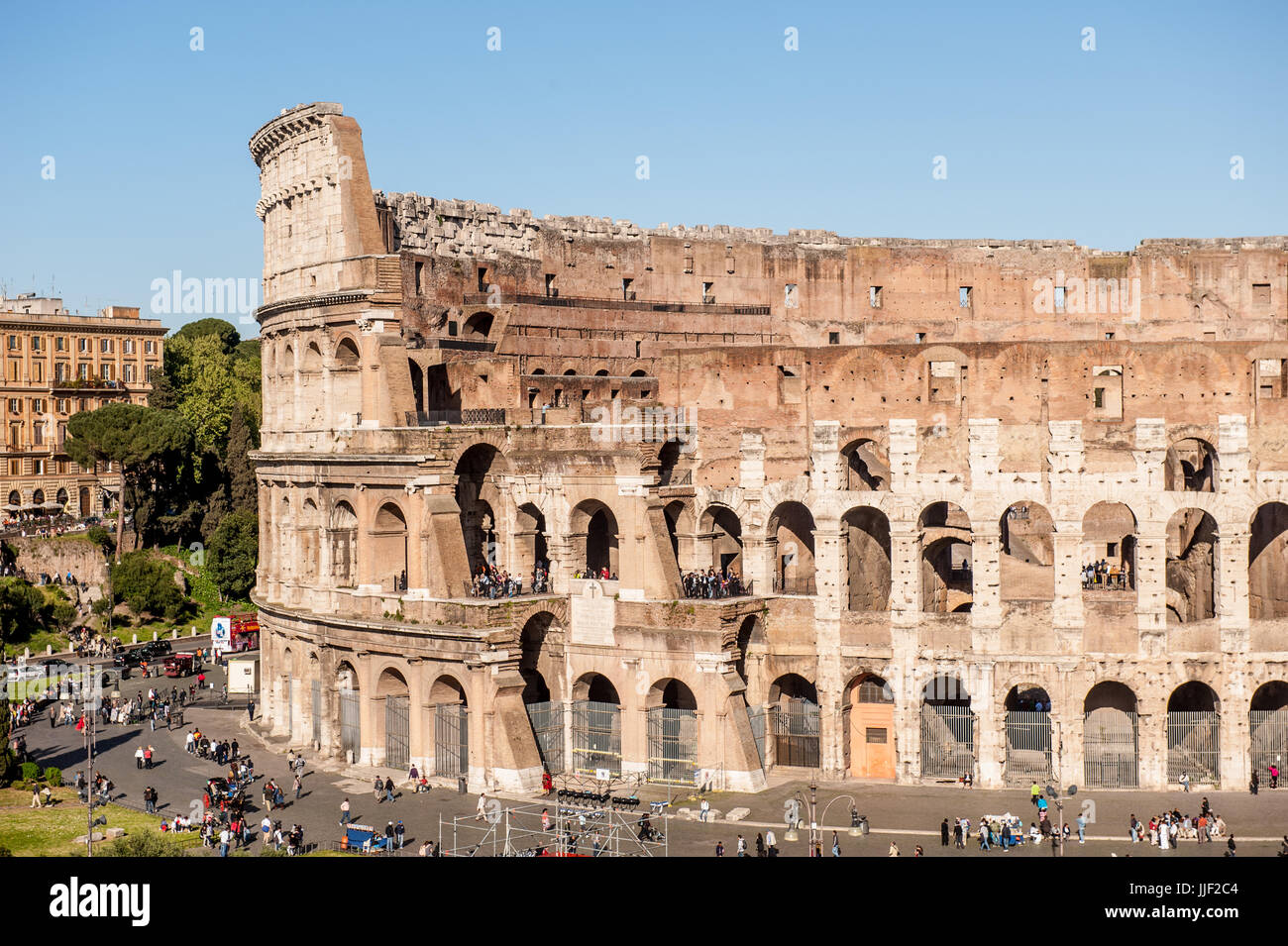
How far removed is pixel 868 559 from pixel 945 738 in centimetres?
691

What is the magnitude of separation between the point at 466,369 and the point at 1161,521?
22822 millimetres

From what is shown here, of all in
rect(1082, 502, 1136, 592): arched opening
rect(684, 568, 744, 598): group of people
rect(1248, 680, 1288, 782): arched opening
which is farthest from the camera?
rect(1082, 502, 1136, 592): arched opening

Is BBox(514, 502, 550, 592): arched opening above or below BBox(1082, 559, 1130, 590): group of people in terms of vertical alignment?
above

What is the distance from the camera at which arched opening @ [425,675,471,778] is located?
45.0 metres

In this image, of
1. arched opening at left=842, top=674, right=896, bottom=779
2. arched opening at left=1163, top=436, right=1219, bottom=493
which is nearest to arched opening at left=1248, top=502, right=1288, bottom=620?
arched opening at left=1163, top=436, right=1219, bottom=493

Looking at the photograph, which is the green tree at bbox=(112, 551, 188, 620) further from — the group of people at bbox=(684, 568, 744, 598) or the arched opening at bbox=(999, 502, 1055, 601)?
the arched opening at bbox=(999, 502, 1055, 601)

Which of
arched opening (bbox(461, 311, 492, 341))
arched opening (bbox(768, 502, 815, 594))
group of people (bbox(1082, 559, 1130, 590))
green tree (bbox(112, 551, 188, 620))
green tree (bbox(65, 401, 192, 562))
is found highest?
arched opening (bbox(461, 311, 492, 341))

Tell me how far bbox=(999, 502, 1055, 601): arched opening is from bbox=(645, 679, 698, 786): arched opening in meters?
10.7

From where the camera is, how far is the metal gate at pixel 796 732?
45938 mm

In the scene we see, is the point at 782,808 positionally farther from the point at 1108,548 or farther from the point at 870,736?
the point at 1108,548

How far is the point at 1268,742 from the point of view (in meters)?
43.5

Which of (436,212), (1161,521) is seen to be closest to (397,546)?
(436,212)

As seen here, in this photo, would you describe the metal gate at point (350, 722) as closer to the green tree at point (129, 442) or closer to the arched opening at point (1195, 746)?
the arched opening at point (1195, 746)

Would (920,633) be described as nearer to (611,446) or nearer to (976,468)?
(976,468)
